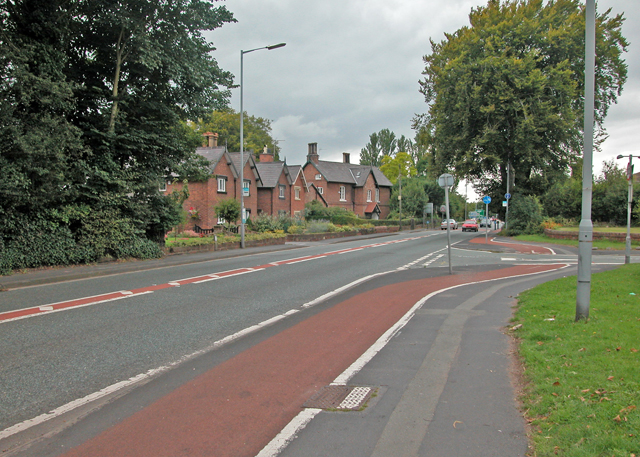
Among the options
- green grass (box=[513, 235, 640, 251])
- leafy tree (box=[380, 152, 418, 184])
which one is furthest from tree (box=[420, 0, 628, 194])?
leafy tree (box=[380, 152, 418, 184])

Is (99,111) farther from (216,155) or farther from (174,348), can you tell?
(216,155)

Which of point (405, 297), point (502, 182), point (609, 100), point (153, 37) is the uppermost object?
point (609, 100)

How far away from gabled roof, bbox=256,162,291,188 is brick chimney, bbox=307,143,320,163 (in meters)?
13.7

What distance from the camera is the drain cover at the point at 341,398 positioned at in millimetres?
4328

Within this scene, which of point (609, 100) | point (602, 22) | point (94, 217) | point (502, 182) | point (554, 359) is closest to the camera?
point (554, 359)

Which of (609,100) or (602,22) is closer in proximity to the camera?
(602,22)

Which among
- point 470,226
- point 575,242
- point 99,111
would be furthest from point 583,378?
point 470,226

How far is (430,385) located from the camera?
16.0ft

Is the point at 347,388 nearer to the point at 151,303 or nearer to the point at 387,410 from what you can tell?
the point at 387,410

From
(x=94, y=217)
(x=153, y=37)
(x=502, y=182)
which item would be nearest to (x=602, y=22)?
(x=502, y=182)

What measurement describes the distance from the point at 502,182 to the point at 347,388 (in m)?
40.6

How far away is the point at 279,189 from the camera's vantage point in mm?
49594

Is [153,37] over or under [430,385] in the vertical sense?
over

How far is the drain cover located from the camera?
4.33 metres
